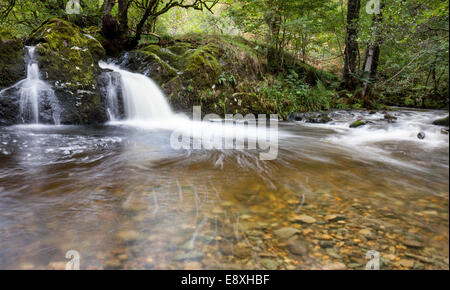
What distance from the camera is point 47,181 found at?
2289 mm

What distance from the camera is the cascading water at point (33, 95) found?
5.23m

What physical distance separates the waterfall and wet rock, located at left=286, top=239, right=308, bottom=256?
246 inches

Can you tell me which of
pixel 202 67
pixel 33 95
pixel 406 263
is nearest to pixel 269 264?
pixel 406 263

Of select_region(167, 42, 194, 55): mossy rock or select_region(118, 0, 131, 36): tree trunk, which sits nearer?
select_region(118, 0, 131, 36): tree trunk

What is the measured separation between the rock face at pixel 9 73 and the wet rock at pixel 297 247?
6400mm

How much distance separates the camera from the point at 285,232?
1.46 m

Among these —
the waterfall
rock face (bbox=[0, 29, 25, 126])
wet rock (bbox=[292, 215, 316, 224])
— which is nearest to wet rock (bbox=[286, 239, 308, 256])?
wet rock (bbox=[292, 215, 316, 224])

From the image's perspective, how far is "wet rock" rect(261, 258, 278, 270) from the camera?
1.18 meters

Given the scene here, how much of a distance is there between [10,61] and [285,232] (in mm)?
7128

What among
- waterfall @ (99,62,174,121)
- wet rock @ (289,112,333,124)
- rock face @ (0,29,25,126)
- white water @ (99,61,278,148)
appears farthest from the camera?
wet rock @ (289,112,333,124)

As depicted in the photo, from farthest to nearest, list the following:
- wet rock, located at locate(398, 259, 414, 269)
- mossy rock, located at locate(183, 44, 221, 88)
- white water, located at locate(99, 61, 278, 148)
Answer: mossy rock, located at locate(183, 44, 221, 88) → white water, located at locate(99, 61, 278, 148) → wet rock, located at locate(398, 259, 414, 269)

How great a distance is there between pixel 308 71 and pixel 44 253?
12718mm

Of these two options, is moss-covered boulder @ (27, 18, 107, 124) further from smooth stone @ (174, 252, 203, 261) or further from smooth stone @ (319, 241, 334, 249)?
smooth stone @ (319, 241, 334, 249)

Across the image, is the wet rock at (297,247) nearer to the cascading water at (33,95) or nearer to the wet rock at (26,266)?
the wet rock at (26,266)
